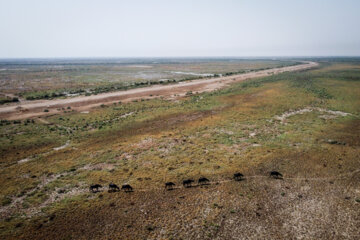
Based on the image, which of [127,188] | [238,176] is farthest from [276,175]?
[127,188]

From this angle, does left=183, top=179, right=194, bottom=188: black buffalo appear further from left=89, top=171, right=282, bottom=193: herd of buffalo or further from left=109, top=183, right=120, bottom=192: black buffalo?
left=109, top=183, right=120, bottom=192: black buffalo

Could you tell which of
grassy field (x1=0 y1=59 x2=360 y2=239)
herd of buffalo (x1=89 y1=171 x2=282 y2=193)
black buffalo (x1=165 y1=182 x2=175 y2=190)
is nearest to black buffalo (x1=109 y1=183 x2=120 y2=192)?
herd of buffalo (x1=89 y1=171 x2=282 y2=193)

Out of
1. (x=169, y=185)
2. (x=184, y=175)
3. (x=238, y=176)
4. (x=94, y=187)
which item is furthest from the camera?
(x=184, y=175)

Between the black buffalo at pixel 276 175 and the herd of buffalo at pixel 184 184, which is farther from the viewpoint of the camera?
the black buffalo at pixel 276 175

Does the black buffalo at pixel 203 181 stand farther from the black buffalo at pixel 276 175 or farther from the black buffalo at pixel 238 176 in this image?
the black buffalo at pixel 276 175

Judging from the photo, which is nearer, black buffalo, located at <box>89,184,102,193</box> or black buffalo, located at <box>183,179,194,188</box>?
black buffalo, located at <box>89,184,102,193</box>

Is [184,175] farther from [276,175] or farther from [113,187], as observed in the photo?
[276,175]

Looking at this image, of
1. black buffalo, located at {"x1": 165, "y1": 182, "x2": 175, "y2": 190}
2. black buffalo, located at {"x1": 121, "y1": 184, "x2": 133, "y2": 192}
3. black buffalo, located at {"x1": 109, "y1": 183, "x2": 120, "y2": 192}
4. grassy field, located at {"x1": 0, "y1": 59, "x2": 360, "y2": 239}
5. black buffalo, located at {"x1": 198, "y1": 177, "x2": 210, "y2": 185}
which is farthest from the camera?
black buffalo, located at {"x1": 198, "y1": 177, "x2": 210, "y2": 185}

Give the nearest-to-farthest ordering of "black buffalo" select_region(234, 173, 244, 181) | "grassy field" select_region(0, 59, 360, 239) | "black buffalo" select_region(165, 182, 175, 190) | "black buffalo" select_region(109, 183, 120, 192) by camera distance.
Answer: "grassy field" select_region(0, 59, 360, 239) → "black buffalo" select_region(109, 183, 120, 192) → "black buffalo" select_region(165, 182, 175, 190) → "black buffalo" select_region(234, 173, 244, 181)

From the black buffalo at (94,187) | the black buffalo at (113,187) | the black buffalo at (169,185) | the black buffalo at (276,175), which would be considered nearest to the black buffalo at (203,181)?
the black buffalo at (169,185)
